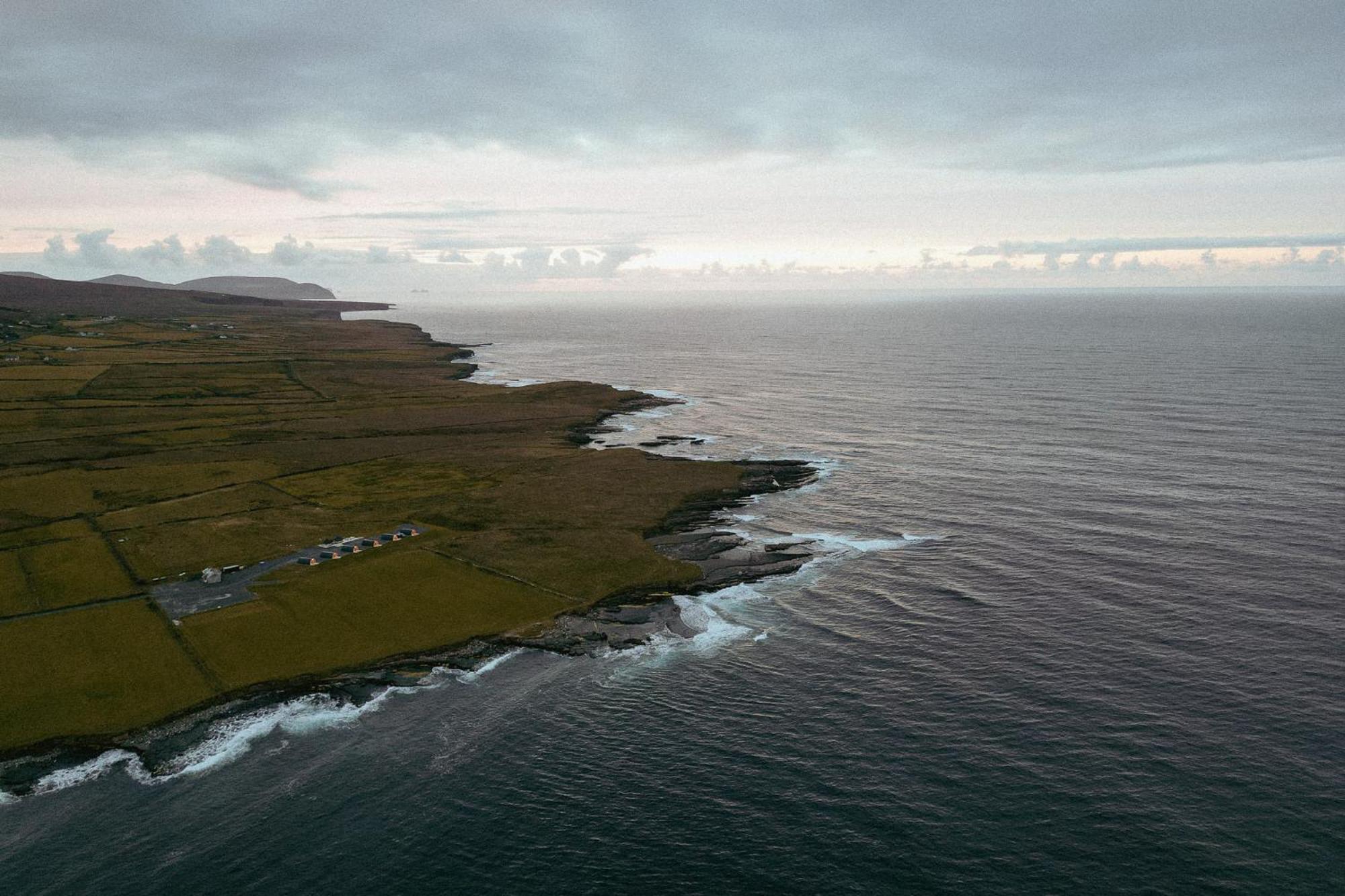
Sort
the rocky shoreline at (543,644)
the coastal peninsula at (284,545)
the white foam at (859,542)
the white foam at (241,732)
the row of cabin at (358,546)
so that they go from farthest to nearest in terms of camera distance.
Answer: the white foam at (859,542) → the row of cabin at (358,546) → the coastal peninsula at (284,545) → the rocky shoreline at (543,644) → the white foam at (241,732)

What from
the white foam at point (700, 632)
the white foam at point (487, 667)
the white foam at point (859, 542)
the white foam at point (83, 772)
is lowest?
the white foam at point (83, 772)

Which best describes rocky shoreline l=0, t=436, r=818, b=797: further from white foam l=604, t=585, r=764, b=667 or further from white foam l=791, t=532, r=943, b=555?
white foam l=791, t=532, r=943, b=555

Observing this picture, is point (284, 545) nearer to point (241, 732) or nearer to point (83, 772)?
point (241, 732)

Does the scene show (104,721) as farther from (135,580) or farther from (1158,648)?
(1158,648)

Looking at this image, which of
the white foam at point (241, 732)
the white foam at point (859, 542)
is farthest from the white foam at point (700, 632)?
the white foam at point (859, 542)

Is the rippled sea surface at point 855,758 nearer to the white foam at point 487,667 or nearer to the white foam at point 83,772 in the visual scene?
the white foam at point 83,772

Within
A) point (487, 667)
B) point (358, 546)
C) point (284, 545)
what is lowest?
point (487, 667)

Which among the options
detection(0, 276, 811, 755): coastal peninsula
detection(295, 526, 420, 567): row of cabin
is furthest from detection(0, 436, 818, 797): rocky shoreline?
detection(295, 526, 420, 567): row of cabin

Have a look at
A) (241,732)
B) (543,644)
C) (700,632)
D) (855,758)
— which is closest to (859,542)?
(700,632)

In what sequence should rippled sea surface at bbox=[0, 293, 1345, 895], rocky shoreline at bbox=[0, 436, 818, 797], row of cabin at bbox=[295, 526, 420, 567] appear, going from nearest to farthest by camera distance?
rippled sea surface at bbox=[0, 293, 1345, 895] → rocky shoreline at bbox=[0, 436, 818, 797] → row of cabin at bbox=[295, 526, 420, 567]
